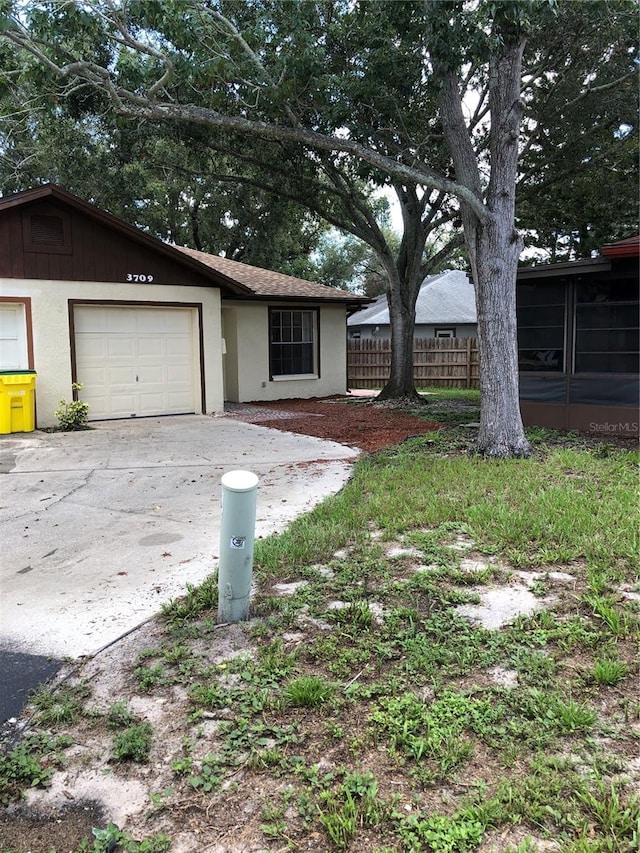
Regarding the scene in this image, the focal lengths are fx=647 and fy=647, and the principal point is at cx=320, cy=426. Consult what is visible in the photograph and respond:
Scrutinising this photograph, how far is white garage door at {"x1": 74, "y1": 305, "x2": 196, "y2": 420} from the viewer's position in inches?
506

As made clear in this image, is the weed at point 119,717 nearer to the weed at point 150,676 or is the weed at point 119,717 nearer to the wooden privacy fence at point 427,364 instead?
the weed at point 150,676

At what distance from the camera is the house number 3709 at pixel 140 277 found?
42.6 feet

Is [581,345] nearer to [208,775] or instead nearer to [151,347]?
[151,347]

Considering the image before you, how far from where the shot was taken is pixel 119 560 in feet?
16.6

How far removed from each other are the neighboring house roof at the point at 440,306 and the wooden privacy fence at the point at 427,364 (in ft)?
14.8

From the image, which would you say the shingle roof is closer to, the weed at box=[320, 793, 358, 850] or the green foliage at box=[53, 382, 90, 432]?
the green foliage at box=[53, 382, 90, 432]

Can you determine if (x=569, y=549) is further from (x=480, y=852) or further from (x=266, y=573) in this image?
(x=480, y=852)

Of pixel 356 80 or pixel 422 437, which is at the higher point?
pixel 356 80

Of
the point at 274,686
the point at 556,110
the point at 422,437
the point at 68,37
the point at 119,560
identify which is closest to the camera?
the point at 274,686

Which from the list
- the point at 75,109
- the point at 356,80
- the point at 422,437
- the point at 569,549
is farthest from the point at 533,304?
the point at 75,109

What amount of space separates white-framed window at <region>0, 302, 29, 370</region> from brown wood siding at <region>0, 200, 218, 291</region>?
0.66 m

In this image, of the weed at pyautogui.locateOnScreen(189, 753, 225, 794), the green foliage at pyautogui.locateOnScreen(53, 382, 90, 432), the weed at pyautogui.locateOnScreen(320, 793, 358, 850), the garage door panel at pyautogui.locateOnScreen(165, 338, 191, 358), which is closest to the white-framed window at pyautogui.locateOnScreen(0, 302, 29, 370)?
the green foliage at pyautogui.locateOnScreen(53, 382, 90, 432)

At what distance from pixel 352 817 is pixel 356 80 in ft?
31.2

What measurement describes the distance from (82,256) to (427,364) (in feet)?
46.2
